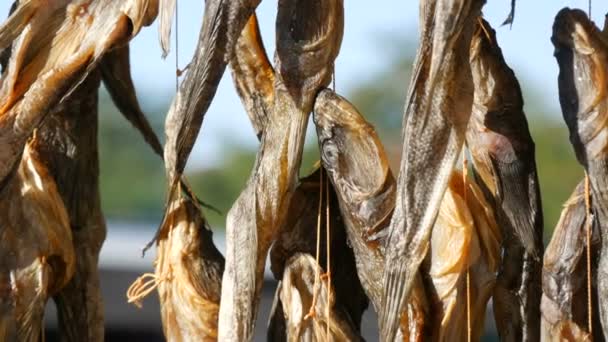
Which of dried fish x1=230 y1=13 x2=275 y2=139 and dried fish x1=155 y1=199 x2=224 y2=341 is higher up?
dried fish x1=230 y1=13 x2=275 y2=139

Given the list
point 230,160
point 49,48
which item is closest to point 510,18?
point 49,48

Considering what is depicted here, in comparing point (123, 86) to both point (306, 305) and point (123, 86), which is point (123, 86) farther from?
point (306, 305)

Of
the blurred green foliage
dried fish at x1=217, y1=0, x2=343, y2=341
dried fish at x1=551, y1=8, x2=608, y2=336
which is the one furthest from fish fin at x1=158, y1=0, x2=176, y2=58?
the blurred green foliage

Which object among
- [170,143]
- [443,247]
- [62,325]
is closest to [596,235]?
[443,247]

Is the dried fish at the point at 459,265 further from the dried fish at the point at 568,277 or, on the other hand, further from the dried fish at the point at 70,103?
the dried fish at the point at 70,103

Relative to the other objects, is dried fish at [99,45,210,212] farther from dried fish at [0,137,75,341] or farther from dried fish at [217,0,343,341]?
dried fish at [217,0,343,341]

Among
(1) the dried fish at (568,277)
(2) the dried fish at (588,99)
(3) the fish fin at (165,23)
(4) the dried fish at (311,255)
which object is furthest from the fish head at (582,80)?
(3) the fish fin at (165,23)

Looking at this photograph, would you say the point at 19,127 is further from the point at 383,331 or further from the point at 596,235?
the point at 596,235
